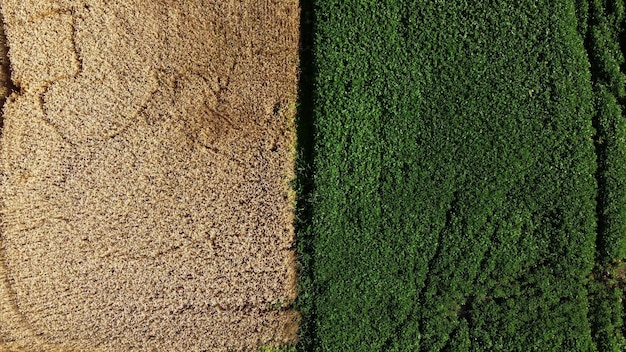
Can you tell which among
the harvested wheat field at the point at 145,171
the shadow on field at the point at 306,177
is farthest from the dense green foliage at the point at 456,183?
the harvested wheat field at the point at 145,171

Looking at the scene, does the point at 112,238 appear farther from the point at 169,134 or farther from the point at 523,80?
the point at 523,80

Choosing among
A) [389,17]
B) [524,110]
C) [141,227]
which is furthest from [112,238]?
[524,110]

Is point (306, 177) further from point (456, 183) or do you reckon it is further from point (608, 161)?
point (608, 161)

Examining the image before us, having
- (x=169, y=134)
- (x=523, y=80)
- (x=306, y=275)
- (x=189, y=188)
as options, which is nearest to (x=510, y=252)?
(x=523, y=80)

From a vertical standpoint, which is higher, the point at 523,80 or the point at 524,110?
the point at 523,80

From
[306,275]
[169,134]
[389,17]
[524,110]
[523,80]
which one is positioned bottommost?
[306,275]

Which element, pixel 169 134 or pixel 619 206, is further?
pixel 169 134

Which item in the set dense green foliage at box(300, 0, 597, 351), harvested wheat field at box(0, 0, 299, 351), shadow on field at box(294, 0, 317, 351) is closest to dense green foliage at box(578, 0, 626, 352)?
dense green foliage at box(300, 0, 597, 351)

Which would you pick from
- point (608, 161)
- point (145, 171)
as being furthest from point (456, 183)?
point (145, 171)
